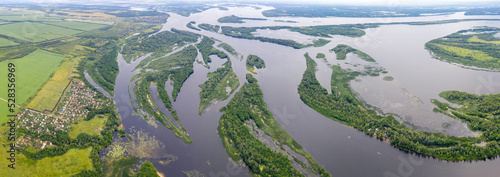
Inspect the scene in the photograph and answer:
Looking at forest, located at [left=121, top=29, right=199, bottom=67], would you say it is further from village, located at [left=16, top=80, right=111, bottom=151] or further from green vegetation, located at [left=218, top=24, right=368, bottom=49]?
village, located at [left=16, top=80, right=111, bottom=151]

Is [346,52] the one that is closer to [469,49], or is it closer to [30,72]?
[469,49]

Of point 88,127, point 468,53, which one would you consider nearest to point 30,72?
point 88,127

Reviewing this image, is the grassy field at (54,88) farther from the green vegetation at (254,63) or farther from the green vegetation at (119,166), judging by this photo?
the green vegetation at (254,63)

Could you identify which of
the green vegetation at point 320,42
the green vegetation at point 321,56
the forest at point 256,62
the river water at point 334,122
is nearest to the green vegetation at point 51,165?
the river water at point 334,122

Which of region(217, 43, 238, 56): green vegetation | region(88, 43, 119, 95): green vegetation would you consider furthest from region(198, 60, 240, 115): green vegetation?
region(88, 43, 119, 95): green vegetation

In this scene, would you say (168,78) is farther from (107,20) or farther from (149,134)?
(107,20)
